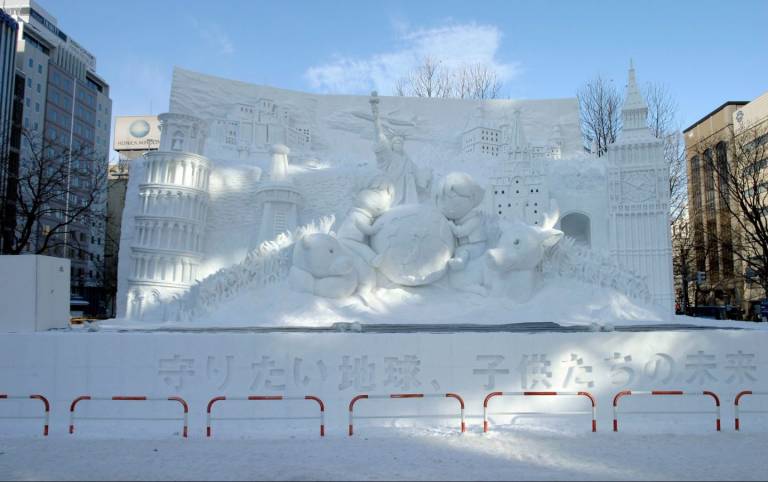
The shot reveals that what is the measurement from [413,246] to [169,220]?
13817 millimetres

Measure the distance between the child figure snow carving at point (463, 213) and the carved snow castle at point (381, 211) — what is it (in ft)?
0.10

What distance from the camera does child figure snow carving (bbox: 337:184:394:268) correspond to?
11.6m

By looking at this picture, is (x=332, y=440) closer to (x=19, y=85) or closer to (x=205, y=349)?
(x=205, y=349)

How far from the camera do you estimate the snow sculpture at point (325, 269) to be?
439 inches

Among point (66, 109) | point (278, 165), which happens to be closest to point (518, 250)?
point (278, 165)

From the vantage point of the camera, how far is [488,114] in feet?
93.1

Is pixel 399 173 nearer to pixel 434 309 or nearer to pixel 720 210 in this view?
pixel 434 309

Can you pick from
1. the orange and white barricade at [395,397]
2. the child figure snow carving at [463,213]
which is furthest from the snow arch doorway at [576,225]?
the orange and white barricade at [395,397]

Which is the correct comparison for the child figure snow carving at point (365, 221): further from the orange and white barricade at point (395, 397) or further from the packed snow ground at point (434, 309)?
the orange and white barricade at point (395, 397)

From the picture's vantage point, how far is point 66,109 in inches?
1842

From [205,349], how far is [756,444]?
6.14 meters

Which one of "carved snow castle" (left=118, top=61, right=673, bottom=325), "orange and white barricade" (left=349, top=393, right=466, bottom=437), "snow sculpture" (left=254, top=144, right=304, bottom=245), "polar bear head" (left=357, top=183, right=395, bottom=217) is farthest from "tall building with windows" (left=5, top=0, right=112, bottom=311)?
"orange and white barricade" (left=349, top=393, right=466, bottom=437)

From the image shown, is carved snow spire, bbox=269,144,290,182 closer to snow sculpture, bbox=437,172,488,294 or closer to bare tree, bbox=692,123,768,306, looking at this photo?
snow sculpture, bbox=437,172,488,294

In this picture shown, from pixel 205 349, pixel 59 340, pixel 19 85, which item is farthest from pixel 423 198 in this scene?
pixel 19 85
